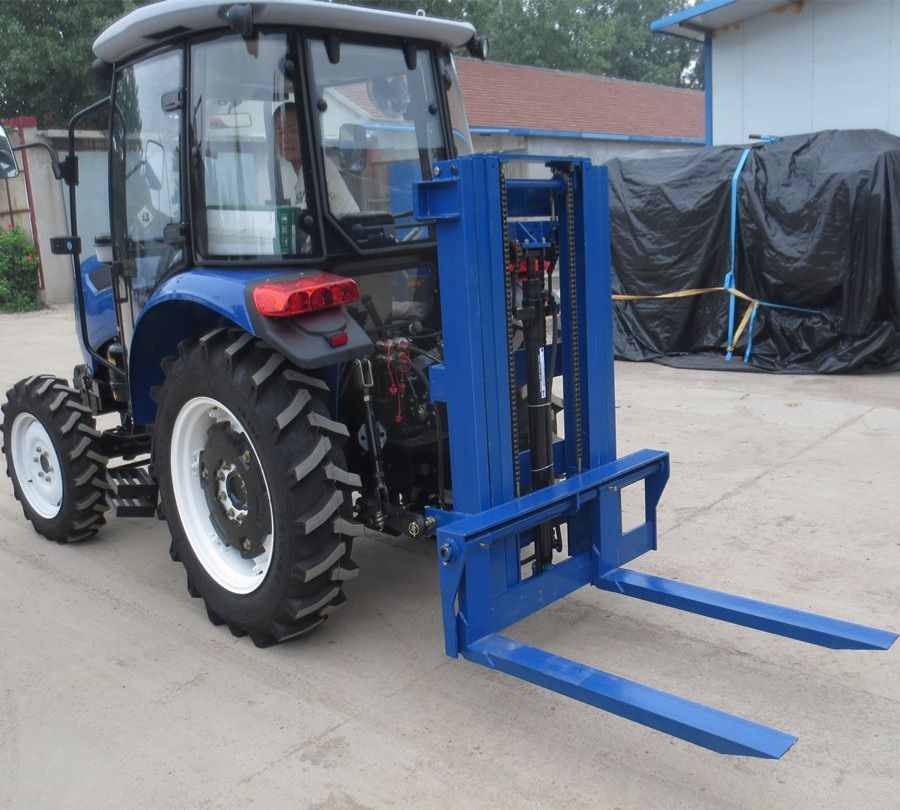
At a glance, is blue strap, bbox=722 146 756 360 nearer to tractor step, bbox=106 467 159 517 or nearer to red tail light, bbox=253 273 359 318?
tractor step, bbox=106 467 159 517

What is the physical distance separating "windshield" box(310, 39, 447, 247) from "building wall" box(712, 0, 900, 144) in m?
7.49

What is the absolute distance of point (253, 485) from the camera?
3.54 metres

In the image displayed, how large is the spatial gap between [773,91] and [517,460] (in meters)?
8.84

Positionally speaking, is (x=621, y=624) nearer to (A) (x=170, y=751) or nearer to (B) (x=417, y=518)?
(B) (x=417, y=518)

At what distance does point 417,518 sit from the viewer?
11.2 ft

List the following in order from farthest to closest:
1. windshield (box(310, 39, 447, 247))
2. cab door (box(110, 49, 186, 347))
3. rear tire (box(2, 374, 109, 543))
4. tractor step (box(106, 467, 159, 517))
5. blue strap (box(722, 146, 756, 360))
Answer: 1. blue strap (box(722, 146, 756, 360))
2. rear tire (box(2, 374, 109, 543))
3. tractor step (box(106, 467, 159, 517))
4. cab door (box(110, 49, 186, 347))
5. windshield (box(310, 39, 447, 247))

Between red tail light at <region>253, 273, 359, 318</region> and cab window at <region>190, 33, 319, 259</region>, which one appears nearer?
red tail light at <region>253, 273, 359, 318</region>

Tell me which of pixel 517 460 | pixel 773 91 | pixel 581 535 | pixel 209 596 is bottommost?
pixel 209 596

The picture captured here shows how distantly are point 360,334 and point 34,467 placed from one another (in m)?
2.76

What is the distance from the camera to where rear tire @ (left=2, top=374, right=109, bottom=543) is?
15.4 ft

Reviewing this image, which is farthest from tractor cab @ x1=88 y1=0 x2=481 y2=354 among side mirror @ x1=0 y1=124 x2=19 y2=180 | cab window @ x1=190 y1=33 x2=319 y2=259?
side mirror @ x1=0 y1=124 x2=19 y2=180

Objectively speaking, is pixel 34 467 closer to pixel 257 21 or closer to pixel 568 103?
pixel 257 21

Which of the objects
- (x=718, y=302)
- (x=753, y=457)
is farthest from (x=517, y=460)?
(x=718, y=302)

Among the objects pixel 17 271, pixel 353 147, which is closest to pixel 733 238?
pixel 353 147
